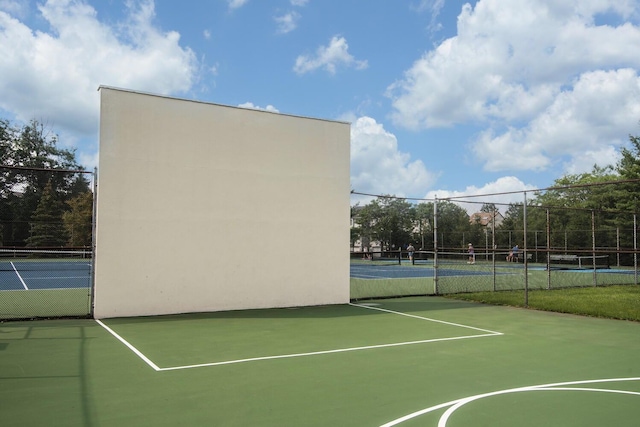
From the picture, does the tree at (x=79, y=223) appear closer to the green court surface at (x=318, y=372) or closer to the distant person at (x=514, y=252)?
the green court surface at (x=318, y=372)

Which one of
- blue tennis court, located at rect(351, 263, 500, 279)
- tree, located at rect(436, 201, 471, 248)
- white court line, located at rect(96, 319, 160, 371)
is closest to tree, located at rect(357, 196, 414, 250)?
tree, located at rect(436, 201, 471, 248)

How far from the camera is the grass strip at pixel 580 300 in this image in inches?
423

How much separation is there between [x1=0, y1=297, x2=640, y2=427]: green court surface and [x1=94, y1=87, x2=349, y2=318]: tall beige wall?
1.07 m

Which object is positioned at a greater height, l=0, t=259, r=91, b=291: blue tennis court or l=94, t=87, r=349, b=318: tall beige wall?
l=94, t=87, r=349, b=318: tall beige wall

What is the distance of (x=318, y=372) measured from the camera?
5680mm

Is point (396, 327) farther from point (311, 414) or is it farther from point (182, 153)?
point (182, 153)

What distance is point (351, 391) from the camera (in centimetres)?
491

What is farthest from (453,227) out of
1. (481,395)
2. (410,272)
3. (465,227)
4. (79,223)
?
(481,395)

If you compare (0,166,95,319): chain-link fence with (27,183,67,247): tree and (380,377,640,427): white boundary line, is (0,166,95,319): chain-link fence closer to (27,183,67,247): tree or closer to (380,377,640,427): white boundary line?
(27,183,67,247): tree

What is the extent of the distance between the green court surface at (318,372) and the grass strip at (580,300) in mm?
1294

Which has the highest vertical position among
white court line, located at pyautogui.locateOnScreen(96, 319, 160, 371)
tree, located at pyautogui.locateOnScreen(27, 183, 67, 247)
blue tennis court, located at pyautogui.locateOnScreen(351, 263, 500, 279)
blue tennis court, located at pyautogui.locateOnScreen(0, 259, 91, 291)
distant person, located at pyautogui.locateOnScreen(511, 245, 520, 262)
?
tree, located at pyautogui.locateOnScreen(27, 183, 67, 247)

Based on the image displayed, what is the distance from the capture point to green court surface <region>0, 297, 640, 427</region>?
4227mm

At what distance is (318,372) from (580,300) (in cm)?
971

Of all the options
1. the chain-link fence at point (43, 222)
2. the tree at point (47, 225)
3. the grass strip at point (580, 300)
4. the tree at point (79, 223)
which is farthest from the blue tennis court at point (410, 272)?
the tree at point (47, 225)
